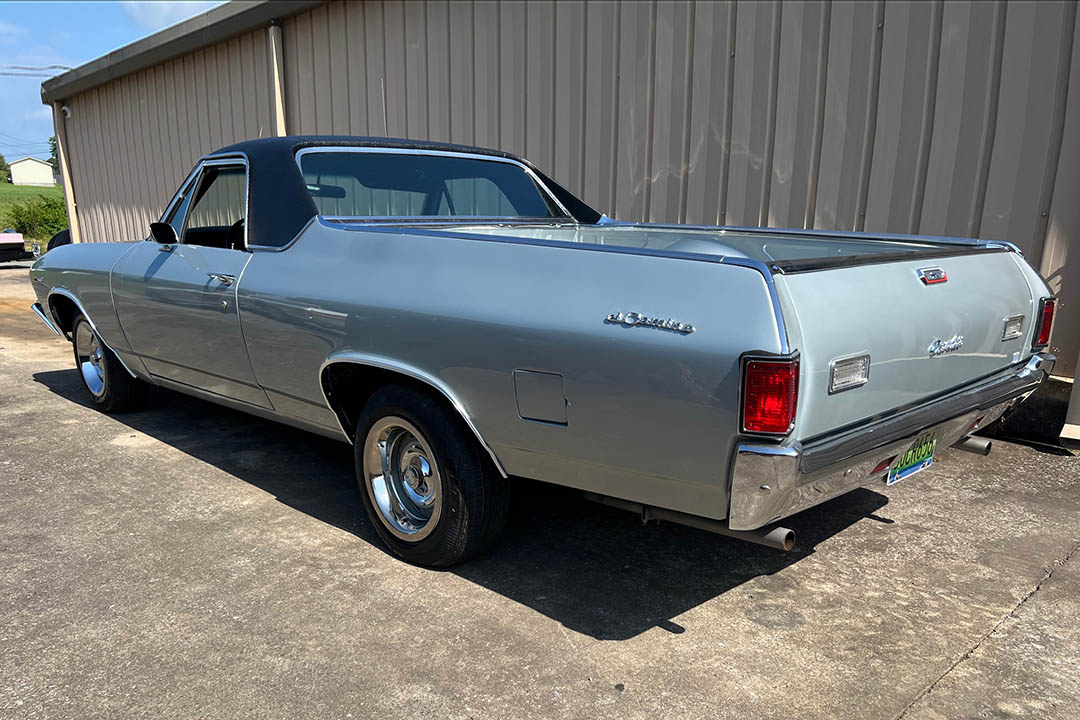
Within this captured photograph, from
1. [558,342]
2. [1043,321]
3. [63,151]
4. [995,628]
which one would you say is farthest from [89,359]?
[63,151]

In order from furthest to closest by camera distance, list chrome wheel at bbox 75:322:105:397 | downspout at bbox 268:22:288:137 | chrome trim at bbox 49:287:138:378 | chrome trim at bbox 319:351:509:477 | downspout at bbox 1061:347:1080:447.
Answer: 1. downspout at bbox 268:22:288:137
2. chrome wheel at bbox 75:322:105:397
3. chrome trim at bbox 49:287:138:378
4. downspout at bbox 1061:347:1080:447
5. chrome trim at bbox 319:351:509:477

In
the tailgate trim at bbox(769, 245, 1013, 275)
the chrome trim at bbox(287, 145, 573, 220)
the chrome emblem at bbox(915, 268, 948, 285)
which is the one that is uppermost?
the chrome trim at bbox(287, 145, 573, 220)

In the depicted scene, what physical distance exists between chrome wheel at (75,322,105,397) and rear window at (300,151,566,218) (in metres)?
2.68

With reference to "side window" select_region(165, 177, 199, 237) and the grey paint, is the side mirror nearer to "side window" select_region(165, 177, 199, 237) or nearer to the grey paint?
"side window" select_region(165, 177, 199, 237)

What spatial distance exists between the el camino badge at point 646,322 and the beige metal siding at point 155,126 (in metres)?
9.63

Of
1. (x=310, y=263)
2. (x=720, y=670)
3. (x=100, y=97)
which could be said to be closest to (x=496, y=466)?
(x=720, y=670)

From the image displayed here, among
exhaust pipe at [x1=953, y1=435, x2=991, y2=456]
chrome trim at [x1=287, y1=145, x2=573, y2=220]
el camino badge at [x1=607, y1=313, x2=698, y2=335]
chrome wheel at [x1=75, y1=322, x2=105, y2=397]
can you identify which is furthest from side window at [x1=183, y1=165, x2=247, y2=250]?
exhaust pipe at [x1=953, y1=435, x2=991, y2=456]

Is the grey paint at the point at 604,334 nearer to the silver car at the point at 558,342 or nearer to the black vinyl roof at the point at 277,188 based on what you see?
the silver car at the point at 558,342

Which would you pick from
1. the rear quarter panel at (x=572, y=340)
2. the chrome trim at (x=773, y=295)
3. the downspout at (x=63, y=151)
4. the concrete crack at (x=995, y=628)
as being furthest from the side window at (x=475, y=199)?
the downspout at (x=63, y=151)

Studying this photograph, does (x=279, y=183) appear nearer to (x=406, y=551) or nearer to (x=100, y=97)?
(x=406, y=551)

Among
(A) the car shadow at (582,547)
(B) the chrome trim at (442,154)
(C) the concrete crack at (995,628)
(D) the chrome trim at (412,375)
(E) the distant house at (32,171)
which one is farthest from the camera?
(E) the distant house at (32,171)

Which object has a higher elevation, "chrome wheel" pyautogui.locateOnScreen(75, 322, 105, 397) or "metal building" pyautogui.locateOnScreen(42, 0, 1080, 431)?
"metal building" pyautogui.locateOnScreen(42, 0, 1080, 431)

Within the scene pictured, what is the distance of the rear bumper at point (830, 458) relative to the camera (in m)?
2.30

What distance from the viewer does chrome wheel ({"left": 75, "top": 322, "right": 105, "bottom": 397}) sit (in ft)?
18.8
